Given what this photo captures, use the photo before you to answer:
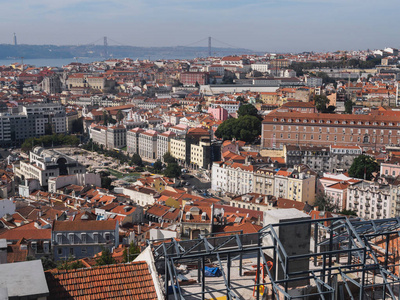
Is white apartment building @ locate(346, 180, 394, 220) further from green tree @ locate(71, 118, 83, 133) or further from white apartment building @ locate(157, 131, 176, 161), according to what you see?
green tree @ locate(71, 118, 83, 133)

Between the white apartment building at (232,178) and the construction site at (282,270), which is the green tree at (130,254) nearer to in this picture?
the construction site at (282,270)

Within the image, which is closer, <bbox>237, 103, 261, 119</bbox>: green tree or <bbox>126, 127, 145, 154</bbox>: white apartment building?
<bbox>237, 103, 261, 119</bbox>: green tree

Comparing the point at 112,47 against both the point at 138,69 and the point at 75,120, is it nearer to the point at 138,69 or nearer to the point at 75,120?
the point at 138,69

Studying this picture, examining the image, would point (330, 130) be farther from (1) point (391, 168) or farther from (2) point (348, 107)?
(2) point (348, 107)

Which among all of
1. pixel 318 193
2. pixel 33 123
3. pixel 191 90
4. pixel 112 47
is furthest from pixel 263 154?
pixel 112 47

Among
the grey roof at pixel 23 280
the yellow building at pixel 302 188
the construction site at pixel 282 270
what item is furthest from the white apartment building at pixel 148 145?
the grey roof at pixel 23 280

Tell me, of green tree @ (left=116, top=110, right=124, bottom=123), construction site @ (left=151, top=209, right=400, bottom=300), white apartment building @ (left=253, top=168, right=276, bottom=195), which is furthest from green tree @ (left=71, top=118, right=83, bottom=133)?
construction site @ (left=151, top=209, right=400, bottom=300)
